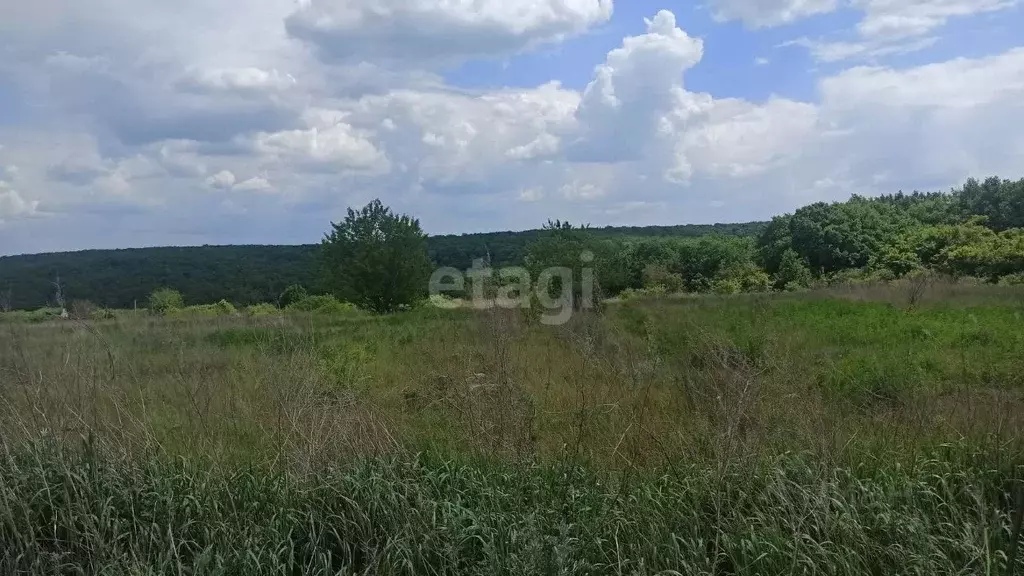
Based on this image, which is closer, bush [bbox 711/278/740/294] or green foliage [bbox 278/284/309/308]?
bush [bbox 711/278/740/294]

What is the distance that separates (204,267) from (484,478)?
4776 cm

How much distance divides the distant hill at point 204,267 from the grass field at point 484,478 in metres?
2.13

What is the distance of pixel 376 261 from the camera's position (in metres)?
29.9

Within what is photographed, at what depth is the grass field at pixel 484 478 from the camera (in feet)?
9.62

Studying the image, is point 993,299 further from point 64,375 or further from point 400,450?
point 64,375

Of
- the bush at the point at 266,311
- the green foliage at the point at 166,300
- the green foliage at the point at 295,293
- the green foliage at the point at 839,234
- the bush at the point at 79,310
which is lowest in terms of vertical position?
the green foliage at the point at 295,293

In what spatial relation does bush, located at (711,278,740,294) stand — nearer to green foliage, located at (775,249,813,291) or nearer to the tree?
green foliage, located at (775,249,813,291)

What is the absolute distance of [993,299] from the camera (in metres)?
14.5

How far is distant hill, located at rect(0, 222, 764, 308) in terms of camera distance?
35.6 feet

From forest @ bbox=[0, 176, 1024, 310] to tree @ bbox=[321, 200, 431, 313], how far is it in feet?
7.25

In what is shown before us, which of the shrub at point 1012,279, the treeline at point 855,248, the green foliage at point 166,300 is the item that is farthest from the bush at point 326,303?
the shrub at point 1012,279

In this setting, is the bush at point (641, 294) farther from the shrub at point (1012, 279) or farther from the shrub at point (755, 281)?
the shrub at point (1012, 279)

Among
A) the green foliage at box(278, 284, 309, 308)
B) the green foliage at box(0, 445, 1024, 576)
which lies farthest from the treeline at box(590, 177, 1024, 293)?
the green foliage at box(0, 445, 1024, 576)

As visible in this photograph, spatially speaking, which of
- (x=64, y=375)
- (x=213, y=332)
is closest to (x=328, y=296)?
(x=213, y=332)
